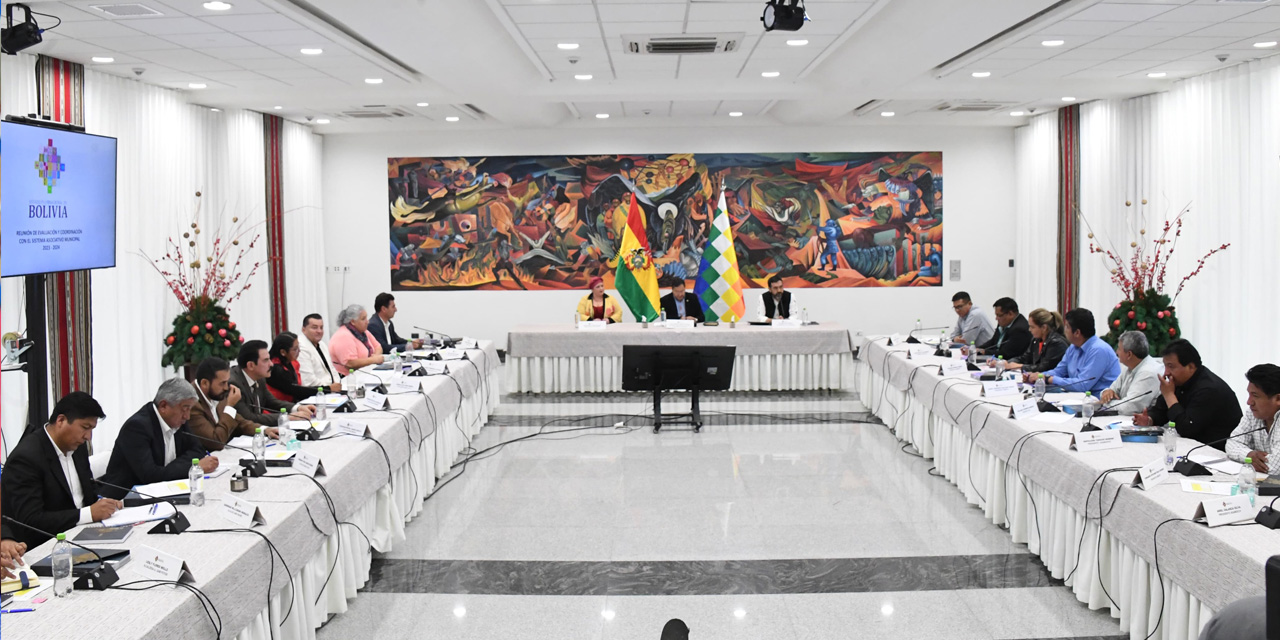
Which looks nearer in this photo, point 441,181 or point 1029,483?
Answer: point 1029,483

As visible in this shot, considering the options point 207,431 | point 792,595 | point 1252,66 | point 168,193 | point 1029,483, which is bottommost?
point 792,595

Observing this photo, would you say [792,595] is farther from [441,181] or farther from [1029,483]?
[441,181]

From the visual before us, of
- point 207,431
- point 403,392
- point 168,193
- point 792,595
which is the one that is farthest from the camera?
point 168,193

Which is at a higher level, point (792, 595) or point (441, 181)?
point (441, 181)

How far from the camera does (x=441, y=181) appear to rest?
506 inches

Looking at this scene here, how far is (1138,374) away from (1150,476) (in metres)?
2.03

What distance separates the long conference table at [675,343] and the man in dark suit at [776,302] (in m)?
0.84

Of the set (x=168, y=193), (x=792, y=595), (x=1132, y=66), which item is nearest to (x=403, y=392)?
(x=792, y=595)

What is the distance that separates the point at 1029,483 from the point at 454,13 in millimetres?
4581

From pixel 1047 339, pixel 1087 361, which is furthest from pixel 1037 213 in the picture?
pixel 1087 361

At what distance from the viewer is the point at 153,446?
14.3 ft

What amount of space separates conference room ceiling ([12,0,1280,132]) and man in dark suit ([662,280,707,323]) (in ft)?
6.60

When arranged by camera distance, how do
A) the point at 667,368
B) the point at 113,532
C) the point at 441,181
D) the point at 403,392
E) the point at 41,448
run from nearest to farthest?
1. the point at 113,532
2. the point at 41,448
3. the point at 403,392
4. the point at 667,368
5. the point at 441,181

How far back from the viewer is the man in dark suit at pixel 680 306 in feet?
35.0
